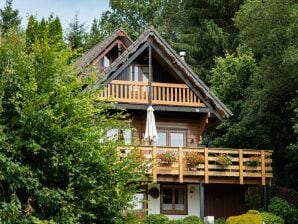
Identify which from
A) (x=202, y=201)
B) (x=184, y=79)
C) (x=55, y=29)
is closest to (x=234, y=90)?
(x=184, y=79)

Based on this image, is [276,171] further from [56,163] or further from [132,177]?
[56,163]

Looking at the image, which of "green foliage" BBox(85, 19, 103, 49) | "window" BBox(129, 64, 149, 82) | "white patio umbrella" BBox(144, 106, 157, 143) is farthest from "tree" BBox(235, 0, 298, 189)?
"green foliage" BBox(85, 19, 103, 49)

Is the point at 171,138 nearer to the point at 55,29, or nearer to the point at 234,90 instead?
the point at 234,90

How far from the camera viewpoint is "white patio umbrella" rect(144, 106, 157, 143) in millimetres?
28062

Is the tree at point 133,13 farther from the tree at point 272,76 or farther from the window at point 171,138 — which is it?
the window at point 171,138

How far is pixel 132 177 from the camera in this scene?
18875mm

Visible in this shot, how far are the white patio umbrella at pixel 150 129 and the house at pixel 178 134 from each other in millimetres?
416

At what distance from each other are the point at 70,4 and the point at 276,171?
2477 cm

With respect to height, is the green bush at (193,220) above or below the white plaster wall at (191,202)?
below

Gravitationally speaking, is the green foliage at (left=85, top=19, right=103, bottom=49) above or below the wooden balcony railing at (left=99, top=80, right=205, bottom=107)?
above

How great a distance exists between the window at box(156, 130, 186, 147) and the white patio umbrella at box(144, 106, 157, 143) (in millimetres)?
1861

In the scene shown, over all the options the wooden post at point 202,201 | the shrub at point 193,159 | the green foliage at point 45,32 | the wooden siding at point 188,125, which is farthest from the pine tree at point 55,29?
the wooden siding at point 188,125

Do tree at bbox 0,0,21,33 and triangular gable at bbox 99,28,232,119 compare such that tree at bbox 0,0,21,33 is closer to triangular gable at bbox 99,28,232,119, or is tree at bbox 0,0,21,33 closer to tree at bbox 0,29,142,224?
triangular gable at bbox 99,28,232,119

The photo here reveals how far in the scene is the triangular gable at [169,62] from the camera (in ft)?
94.1
